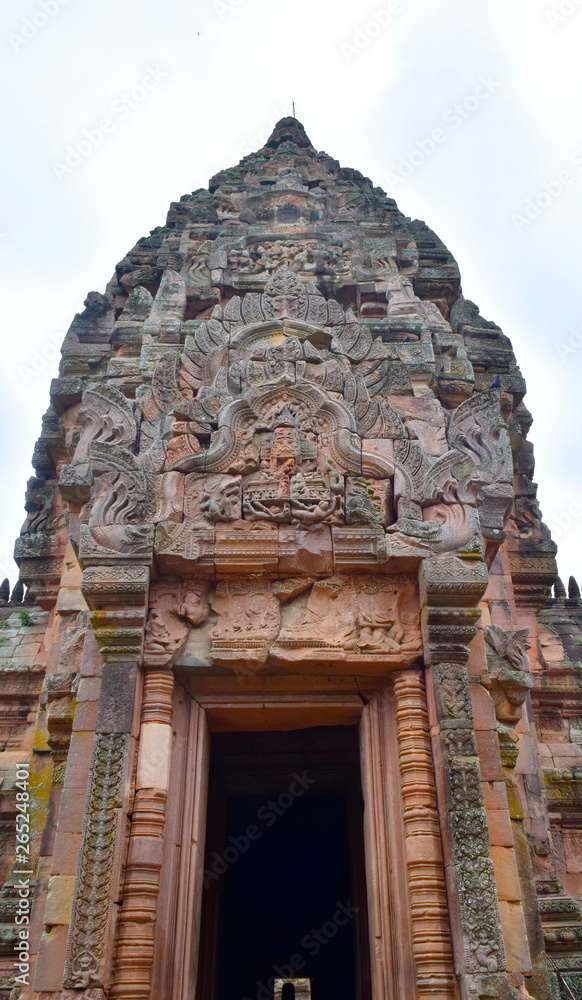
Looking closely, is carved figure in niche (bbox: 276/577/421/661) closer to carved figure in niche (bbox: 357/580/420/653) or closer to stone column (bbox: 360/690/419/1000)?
carved figure in niche (bbox: 357/580/420/653)

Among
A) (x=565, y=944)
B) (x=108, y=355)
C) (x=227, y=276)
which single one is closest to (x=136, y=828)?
(x=565, y=944)

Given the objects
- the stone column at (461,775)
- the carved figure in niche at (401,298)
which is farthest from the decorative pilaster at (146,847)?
the carved figure in niche at (401,298)

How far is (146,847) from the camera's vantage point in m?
5.44

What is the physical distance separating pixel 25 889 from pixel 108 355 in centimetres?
562

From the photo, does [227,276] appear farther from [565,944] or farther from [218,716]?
[565,944]

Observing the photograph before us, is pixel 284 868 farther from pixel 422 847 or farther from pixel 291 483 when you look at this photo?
pixel 291 483

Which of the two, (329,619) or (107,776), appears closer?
(107,776)

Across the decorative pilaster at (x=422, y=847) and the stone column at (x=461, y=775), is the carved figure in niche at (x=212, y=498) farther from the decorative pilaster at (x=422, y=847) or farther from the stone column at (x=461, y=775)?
the decorative pilaster at (x=422, y=847)

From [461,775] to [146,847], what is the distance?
2.28 metres

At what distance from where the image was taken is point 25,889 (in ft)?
21.4

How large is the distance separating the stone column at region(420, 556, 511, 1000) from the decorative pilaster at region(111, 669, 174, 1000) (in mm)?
2025

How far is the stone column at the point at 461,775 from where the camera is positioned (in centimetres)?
499

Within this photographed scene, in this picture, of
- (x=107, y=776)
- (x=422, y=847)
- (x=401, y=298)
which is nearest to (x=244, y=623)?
(x=107, y=776)

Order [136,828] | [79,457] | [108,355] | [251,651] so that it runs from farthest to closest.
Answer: [108,355] < [79,457] < [251,651] < [136,828]
